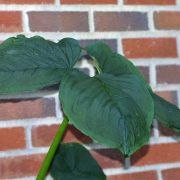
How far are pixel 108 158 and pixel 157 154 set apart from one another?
18cm

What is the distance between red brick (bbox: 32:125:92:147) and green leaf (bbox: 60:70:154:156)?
1.45 feet

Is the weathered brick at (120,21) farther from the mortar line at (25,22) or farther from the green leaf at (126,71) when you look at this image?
the green leaf at (126,71)

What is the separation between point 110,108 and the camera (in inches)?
32.8

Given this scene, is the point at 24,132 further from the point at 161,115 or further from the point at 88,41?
the point at 161,115

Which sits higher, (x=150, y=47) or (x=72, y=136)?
(x=150, y=47)

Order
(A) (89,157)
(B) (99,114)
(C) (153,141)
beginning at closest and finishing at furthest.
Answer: (B) (99,114), (A) (89,157), (C) (153,141)

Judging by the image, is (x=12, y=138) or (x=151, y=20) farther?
(x=151, y=20)

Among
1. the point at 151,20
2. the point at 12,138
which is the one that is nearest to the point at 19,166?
the point at 12,138

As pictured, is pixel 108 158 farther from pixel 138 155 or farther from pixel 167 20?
pixel 167 20

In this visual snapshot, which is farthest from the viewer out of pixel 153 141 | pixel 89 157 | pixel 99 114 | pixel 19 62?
pixel 153 141

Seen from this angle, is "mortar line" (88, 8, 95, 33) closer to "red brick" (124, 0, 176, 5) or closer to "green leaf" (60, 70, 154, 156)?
"red brick" (124, 0, 176, 5)

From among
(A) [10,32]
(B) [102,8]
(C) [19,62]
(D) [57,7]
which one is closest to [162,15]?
(B) [102,8]

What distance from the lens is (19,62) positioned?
3.14ft

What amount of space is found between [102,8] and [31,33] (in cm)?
25
